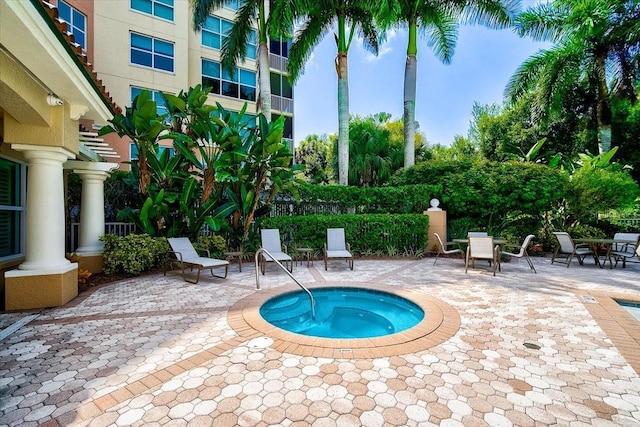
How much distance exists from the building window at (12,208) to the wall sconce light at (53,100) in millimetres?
2597

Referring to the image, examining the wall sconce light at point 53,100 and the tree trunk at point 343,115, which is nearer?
the wall sconce light at point 53,100

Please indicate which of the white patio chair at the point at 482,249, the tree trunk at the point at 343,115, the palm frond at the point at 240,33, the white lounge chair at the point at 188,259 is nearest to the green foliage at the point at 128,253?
the white lounge chair at the point at 188,259

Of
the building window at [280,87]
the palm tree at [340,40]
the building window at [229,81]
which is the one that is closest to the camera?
the palm tree at [340,40]

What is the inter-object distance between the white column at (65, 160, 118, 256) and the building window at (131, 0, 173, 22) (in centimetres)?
1405

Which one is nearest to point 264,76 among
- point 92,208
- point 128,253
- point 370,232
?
point 370,232

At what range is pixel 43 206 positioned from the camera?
5297 mm

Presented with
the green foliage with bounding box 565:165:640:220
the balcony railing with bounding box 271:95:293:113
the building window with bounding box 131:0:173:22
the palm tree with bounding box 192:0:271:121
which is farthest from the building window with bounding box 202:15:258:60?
the green foliage with bounding box 565:165:640:220

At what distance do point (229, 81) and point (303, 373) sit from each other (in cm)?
2135

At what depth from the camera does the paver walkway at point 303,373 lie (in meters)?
2.57

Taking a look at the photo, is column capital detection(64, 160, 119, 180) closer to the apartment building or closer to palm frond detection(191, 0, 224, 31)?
the apartment building

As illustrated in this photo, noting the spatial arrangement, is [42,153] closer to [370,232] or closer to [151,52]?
[370,232]

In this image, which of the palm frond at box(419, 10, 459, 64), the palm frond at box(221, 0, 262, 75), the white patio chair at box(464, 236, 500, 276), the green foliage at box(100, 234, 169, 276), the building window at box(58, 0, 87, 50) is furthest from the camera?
the palm frond at box(419, 10, 459, 64)

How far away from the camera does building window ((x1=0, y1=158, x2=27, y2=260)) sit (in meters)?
6.33

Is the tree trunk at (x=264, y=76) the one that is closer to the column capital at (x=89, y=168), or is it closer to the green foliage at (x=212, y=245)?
the green foliage at (x=212, y=245)
